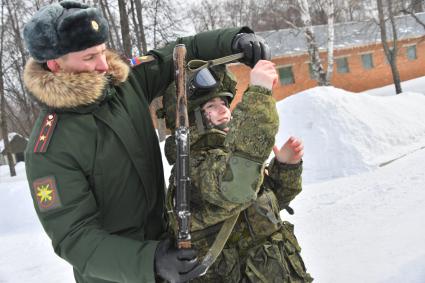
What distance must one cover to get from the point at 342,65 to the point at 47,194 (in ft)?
90.4

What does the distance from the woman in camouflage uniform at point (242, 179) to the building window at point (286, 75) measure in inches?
964

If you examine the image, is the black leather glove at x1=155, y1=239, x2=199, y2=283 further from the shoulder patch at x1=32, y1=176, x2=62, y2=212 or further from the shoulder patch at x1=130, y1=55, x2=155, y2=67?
the shoulder patch at x1=130, y1=55, x2=155, y2=67

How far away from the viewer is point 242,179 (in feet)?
4.75

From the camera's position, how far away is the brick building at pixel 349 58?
1023 inches

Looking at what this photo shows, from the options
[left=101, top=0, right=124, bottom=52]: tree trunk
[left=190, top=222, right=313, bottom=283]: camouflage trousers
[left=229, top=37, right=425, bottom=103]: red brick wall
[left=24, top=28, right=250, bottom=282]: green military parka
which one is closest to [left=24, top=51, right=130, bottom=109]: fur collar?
[left=24, top=28, right=250, bottom=282]: green military parka

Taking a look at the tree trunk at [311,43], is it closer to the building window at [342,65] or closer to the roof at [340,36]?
the roof at [340,36]

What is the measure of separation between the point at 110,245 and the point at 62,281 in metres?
3.63

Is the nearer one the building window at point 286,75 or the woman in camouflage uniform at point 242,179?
the woman in camouflage uniform at point 242,179

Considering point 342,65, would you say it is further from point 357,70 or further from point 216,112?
point 216,112

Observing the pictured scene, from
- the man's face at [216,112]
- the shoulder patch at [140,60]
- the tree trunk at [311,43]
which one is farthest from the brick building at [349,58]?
the man's face at [216,112]

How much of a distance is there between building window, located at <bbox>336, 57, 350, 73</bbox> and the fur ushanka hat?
2706 centimetres

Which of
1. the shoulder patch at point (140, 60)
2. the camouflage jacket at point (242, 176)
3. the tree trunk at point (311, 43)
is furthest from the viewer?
the tree trunk at point (311, 43)

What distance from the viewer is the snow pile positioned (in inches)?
291

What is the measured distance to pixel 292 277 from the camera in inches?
75.9
